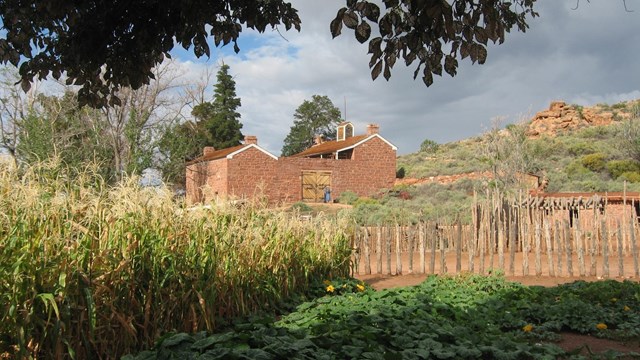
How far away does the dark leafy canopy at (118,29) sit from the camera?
16.5 ft

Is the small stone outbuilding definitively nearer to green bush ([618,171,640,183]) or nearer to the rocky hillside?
green bush ([618,171,640,183])

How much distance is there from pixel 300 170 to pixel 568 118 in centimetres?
3180

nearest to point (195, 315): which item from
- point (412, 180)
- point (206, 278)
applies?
point (206, 278)

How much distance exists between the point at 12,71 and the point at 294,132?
111 ft

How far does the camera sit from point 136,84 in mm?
5621

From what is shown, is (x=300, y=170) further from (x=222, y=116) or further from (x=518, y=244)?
(x=518, y=244)

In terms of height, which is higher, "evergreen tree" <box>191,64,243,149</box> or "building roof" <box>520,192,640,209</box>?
"evergreen tree" <box>191,64,243,149</box>

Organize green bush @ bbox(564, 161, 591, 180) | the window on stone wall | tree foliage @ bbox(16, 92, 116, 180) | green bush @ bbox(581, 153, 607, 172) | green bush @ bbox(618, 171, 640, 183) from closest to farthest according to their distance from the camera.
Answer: tree foliage @ bbox(16, 92, 116, 180) → green bush @ bbox(618, 171, 640, 183) → green bush @ bbox(564, 161, 591, 180) → green bush @ bbox(581, 153, 607, 172) → the window on stone wall

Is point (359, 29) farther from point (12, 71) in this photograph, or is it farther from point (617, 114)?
point (617, 114)

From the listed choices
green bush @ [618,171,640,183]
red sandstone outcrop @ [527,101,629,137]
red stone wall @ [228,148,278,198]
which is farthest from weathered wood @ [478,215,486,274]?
red sandstone outcrop @ [527,101,629,137]

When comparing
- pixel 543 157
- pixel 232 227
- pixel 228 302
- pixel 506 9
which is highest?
pixel 543 157

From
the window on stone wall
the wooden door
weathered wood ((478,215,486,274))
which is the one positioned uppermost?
the window on stone wall

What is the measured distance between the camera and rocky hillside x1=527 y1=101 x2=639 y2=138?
53.6 metres

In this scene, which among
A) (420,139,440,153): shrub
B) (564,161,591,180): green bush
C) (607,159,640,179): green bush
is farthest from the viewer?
(420,139,440,153): shrub
